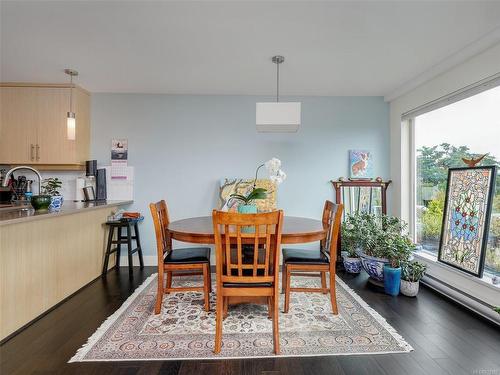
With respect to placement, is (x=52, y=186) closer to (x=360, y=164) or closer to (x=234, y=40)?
(x=234, y=40)

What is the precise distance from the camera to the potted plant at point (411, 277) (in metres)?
2.68

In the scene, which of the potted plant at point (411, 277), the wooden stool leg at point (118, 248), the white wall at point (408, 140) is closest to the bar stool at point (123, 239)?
the wooden stool leg at point (118, 248)

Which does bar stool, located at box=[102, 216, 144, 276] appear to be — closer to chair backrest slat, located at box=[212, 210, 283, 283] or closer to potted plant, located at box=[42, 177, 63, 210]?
potted plant, located at box=[42, 177, 63, 210]

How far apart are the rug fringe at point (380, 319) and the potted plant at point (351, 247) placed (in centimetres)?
39

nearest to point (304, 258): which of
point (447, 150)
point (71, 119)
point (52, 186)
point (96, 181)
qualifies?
point (447, 150)

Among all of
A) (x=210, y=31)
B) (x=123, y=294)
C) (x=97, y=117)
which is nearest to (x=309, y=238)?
(x=210, y=31)

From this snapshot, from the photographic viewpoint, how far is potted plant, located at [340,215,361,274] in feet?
10.8

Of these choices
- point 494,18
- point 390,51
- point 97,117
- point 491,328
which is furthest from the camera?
point 97,117

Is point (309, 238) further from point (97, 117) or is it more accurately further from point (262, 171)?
point (97, 117)

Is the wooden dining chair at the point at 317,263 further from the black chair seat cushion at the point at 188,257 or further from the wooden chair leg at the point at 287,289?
the black chair seat cushion at the point at 188,257

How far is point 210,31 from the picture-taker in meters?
2.13

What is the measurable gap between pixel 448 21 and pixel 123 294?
385cm

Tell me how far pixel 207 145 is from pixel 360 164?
88.9 inches

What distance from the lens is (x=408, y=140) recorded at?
355cm
